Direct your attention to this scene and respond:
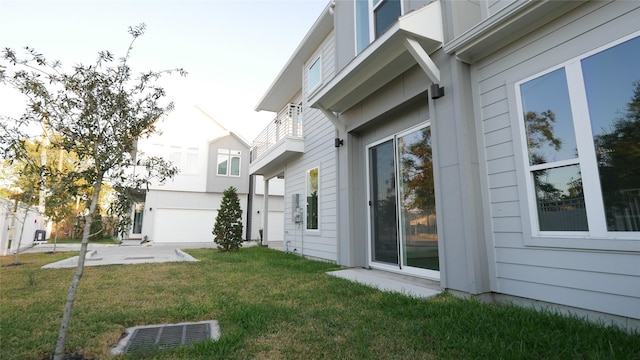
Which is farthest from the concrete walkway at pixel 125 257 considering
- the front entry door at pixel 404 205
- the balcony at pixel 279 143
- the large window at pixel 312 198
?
the front entry door at pixel 404 205

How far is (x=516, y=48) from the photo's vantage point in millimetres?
3479

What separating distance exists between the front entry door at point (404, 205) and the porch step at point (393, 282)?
7.0 inches

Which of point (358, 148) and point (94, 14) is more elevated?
point (94, 14)

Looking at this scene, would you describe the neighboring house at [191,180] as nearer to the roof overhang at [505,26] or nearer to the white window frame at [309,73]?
the white window frame at [309,73]

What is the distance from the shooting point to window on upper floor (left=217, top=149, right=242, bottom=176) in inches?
794

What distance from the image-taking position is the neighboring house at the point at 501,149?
2.66 m

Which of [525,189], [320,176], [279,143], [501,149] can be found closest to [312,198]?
[320,176]

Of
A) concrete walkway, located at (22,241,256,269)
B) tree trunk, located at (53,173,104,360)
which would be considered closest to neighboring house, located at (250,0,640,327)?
tree trunk, located at (53,173,104,360)

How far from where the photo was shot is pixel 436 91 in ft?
→ 13.3

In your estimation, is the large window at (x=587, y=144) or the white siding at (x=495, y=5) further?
the white siding at (x=495, y=5)

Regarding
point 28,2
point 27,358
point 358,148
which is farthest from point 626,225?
point 28,2

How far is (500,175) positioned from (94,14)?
7.91 meters

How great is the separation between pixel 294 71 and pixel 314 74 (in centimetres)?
135

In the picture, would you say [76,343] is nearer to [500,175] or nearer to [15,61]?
[15,61]
